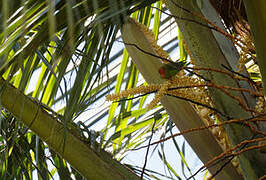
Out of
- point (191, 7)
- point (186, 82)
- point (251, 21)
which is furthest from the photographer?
point (191, 7)

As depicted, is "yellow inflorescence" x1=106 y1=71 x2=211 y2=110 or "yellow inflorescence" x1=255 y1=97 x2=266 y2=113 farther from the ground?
"yellow inflorescence" x1=106 y1=71 x2=211 y2=110

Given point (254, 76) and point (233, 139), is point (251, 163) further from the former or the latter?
point (254, 76)

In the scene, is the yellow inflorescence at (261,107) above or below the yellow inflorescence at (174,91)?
below

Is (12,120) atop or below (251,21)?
atop

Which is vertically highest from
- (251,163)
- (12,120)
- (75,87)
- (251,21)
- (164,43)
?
(164,43)

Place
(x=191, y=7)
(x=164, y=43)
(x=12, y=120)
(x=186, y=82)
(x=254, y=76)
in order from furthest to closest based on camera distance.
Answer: (x=164, y=43)
(x=254, y=76)
(x=12, y=120)
(x=191, y=7)
(x=186, y=82)

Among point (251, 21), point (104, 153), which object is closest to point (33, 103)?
point (104, 153)

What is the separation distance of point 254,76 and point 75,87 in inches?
27.9

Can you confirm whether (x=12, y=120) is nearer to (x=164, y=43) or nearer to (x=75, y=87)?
(x=75, y=87)

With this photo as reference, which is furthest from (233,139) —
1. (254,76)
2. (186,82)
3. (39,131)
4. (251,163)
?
(254,76)

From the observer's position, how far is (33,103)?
2.68 feet

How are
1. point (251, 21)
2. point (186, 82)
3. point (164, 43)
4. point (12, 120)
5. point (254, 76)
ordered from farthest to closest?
point (164, 43)
point (254, 76)
point (12, 120)
point (186, 82)
point (251, 21)

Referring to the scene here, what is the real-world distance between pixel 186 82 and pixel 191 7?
198 mm

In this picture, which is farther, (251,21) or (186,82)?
(186,82)
